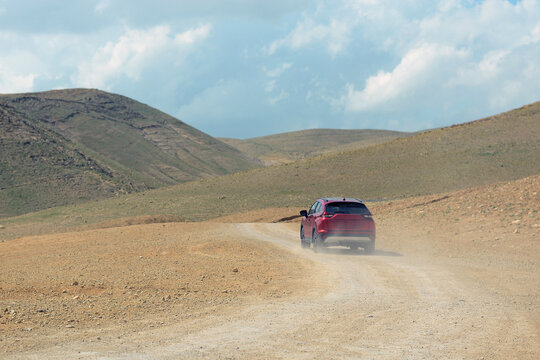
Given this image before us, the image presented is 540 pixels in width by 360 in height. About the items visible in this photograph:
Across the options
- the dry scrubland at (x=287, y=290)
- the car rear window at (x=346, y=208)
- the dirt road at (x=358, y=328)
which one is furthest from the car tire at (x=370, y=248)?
the dirt road at (x=358, y=328)

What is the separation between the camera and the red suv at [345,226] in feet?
67.1

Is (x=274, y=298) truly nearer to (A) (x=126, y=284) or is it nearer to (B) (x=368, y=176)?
(A) (x=126, y=284)

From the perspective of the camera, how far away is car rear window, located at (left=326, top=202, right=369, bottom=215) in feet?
67.9

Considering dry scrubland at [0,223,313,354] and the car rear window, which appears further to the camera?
the car rear window

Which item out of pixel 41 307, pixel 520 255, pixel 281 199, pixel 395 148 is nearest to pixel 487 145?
pixel 395 148

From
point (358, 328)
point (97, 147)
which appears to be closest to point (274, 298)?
point (358, 328)

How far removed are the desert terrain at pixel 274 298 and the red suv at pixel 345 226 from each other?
559 mm

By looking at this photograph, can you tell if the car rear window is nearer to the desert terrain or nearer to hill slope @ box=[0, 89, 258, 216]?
the desert terrain

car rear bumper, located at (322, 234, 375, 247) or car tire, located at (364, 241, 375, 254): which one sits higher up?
car rear bumper, located at (322, 234, 375, 247)

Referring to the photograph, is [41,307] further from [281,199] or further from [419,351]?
[281,199]

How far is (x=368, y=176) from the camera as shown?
6494 cm

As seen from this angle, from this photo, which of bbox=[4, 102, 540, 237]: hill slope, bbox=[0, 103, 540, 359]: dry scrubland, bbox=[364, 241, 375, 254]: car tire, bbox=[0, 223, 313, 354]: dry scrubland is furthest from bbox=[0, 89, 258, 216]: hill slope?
bbox=[364, 241, 375, 254]: car tire

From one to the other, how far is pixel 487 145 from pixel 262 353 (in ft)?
214

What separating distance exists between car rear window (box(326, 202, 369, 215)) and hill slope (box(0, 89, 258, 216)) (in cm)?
5848
